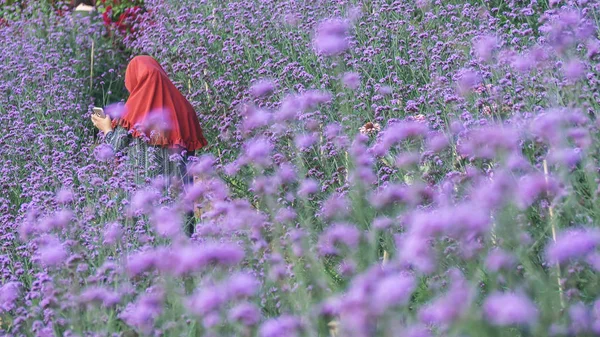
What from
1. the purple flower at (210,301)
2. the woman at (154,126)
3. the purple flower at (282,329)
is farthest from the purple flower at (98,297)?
the woman at (154,126)

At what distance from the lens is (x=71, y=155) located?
449 centimetres

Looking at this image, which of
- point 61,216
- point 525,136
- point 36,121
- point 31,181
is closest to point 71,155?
point 31,181

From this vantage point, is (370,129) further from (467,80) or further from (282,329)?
(282,329)

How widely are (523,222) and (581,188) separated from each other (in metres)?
0.50

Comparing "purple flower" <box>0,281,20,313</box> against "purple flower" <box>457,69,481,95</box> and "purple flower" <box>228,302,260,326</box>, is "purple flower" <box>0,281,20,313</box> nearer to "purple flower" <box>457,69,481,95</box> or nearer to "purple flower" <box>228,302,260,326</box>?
"purple flower" <box>228,302,260,326</box>

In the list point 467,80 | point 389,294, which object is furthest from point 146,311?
point 467,80

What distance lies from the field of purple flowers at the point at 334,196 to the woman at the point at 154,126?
24 centimetres

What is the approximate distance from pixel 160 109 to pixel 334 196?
68.5 inches

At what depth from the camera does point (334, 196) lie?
3.08m

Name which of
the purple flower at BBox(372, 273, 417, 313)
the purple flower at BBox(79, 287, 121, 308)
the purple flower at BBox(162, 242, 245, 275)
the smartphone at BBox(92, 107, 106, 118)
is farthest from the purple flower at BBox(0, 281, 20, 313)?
the smartphone at BBox(92, 107, 106, 118)

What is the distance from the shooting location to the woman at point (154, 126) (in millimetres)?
4391

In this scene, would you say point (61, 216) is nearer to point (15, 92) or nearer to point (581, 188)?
point (581, 188)

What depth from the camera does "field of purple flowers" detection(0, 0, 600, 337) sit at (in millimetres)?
A: 1898

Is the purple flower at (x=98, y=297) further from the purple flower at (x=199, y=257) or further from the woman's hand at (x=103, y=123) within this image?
the woman's hand at (x=103, y=123)
